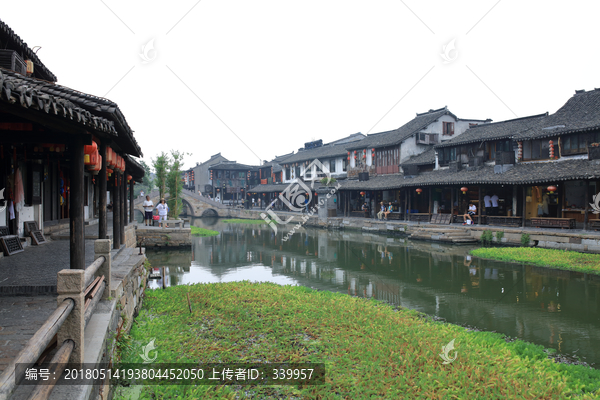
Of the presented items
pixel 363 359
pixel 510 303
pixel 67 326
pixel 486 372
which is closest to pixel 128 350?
pixel 67 326

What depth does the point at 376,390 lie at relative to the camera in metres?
4.38

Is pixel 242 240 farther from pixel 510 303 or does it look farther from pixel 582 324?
pixel 582 324

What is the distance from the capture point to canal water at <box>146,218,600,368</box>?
755 centimetres

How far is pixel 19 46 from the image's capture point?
9945 millimetres

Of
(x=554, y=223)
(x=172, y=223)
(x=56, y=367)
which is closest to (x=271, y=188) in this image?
(x=172, y=223)

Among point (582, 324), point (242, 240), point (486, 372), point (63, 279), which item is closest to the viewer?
point (63, 279)

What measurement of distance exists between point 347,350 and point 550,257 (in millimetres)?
11486

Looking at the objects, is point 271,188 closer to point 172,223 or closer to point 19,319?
point 172,223

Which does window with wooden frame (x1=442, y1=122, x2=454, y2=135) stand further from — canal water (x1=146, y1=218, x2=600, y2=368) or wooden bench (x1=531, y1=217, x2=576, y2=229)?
wooden bench (x1=531, y1=217, x2=576, y2=229)

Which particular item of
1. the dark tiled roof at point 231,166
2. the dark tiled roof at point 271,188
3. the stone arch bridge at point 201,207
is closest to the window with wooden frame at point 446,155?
the dark tiled roof at point 271,188

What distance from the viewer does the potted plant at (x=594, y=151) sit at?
16.0m

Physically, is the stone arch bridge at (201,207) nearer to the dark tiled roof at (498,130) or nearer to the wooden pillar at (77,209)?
the dark tiled roof at (498,130)

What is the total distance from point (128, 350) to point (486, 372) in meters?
4.57

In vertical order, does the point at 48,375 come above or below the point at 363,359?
above
